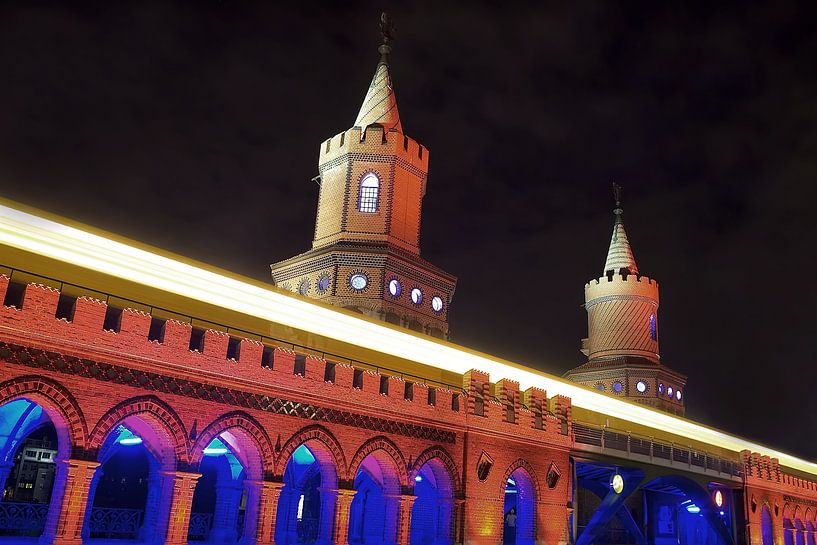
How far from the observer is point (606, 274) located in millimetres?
43969

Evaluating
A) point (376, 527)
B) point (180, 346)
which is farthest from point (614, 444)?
point (180, 346)

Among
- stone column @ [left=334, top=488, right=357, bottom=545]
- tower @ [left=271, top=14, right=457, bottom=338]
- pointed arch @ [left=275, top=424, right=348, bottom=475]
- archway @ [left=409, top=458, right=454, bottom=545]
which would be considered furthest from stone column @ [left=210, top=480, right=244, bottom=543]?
tower @ [left=271, top=14, right=457, bottom=338]

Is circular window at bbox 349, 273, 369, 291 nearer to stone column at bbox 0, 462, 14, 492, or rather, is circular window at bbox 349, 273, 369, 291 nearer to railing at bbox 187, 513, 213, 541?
railing at bbox 187, 513, 213, 541

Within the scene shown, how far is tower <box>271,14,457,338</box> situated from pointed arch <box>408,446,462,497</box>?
833 centimetres

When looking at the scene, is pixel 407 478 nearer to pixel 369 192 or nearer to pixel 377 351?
pixel 377 351

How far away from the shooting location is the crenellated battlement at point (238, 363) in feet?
46.3

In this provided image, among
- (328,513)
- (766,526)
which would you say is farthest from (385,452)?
(766,526)

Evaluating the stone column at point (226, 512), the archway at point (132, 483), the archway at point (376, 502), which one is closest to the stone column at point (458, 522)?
the archway at point (376, 502)

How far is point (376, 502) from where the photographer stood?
22.3 metres

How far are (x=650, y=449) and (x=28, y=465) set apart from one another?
20.4 metres

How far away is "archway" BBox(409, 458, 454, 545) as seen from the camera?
66.5ft

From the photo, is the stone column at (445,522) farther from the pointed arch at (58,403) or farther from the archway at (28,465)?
the pointed arch at (58,403)

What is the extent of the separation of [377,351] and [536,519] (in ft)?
23.1

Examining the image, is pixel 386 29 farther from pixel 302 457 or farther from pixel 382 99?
pixel 302 457
